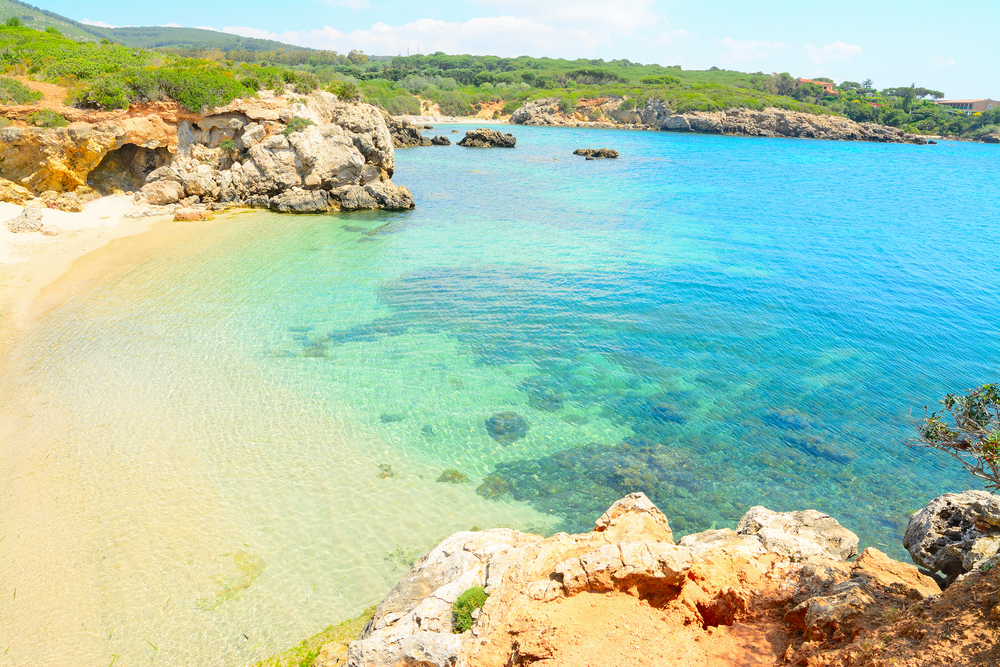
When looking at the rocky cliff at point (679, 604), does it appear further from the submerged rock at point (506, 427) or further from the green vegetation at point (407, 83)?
the green vegetation at point (407, 83)

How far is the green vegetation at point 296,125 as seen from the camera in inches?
1253

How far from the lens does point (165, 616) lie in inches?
317

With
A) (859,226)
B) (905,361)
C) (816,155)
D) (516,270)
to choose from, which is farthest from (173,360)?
(816,155)

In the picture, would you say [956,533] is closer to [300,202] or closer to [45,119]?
[300,202]

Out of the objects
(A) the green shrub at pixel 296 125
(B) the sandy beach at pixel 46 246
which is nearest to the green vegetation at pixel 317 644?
(B) the sandy beach at pixel 46 246

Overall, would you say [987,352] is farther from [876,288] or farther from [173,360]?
[173,360]

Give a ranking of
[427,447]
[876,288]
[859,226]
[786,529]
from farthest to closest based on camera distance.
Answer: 1. [859,226]
2. [876,288]
3. [427,447]
4. [786,529]

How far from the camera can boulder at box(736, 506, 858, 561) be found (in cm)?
739

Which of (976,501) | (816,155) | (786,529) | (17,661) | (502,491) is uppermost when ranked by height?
(816,155)

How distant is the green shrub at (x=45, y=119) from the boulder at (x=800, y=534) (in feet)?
114

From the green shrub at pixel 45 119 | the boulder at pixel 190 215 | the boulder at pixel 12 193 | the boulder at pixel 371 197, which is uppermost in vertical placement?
the green shrub at pixel 45 119

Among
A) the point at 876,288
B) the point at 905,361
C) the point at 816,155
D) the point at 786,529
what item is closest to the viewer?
the point at 786,529

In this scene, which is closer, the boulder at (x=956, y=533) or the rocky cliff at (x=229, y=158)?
the boulder at (x=956, y=533)

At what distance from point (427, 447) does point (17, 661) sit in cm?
730
